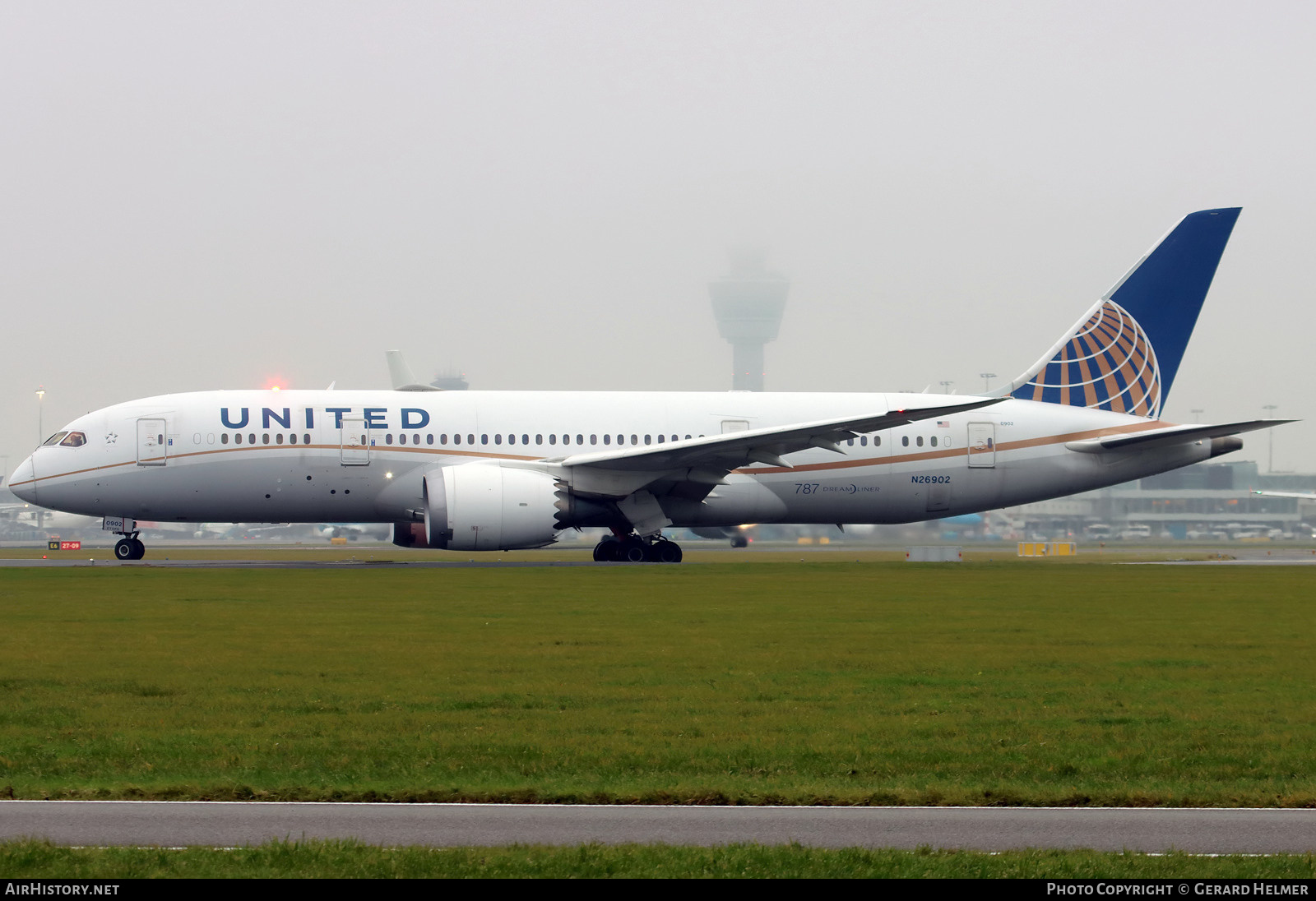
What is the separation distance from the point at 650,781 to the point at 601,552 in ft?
87.7

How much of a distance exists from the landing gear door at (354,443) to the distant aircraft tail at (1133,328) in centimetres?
1757

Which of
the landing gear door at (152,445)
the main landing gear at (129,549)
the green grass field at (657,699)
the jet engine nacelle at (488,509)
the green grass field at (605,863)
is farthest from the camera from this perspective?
the main landing gear at (129,549)

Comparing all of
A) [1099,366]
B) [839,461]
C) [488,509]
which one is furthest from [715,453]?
[1099,366]

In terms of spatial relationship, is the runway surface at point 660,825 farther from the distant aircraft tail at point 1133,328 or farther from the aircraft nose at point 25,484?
the distant aircraft tail at point 1133,328

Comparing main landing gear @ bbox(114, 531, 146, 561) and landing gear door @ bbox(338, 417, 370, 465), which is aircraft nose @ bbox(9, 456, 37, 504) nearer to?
main landing gear @ bbox(114, 531, 146, 561)

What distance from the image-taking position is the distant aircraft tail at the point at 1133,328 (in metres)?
39.7

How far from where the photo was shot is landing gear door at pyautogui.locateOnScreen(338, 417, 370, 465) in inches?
1334

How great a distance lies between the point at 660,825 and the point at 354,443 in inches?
1064

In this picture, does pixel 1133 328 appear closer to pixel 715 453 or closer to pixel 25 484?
pixel 715 453

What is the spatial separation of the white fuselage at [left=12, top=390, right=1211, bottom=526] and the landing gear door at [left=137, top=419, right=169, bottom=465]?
0.09 feet

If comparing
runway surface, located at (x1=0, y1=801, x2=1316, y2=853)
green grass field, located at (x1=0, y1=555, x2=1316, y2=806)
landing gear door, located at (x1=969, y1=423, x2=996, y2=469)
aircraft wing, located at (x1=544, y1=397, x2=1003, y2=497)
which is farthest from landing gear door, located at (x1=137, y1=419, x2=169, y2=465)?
runway surface, located at (x1=0, y1=801, x2=1316, y2=853)

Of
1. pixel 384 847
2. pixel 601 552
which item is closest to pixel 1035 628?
pixel 384 847

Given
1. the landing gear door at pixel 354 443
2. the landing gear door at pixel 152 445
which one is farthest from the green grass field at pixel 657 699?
the landing gear door at pixel 354 443

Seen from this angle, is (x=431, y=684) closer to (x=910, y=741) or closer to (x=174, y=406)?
(x=910, y=741)
